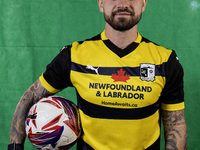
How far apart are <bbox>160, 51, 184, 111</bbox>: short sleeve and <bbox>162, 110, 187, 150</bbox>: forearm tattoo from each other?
0.11 ft

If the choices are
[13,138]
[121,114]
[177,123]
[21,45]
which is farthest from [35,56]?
[177,123]

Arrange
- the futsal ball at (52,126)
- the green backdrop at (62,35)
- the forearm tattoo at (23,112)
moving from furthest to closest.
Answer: the green backdrop at (62,35) < the forearm tattoo at (23,112) < the futsal ball at (52,126)

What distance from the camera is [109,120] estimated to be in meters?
0.89

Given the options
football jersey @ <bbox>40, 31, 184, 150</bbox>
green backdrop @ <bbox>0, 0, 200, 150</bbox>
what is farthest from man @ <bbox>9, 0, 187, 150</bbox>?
green backdrop @ <bbox>0, 0, 200, 150</bbox>

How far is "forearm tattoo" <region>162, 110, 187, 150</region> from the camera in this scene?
976 millimetres

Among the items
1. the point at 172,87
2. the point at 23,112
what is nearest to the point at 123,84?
the point at 172,87

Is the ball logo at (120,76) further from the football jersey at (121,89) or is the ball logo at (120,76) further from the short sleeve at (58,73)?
the short sleeve at (58,73)

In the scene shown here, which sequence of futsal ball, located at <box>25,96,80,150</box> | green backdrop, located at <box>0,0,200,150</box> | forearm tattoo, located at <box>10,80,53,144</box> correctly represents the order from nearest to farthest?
futsal ball, located at <box>25,96,80,150</box> < forearm tattoo, located at <box>10,80,53,144</box> < green backdrop, located at <box>0,0,200,150</box>

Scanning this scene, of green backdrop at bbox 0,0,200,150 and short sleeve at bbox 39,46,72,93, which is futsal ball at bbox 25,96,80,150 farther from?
green backdrop at bbox 0,0,200,150

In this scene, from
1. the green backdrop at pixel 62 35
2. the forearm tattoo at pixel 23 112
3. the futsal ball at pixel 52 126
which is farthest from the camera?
the green backdrop at pixel 62 35

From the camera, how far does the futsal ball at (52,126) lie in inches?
34.6

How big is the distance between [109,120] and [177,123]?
1.09 feet

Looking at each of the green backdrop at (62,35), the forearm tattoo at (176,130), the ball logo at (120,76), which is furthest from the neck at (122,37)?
the green backdrop at (62,35)

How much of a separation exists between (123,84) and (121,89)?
23mm
